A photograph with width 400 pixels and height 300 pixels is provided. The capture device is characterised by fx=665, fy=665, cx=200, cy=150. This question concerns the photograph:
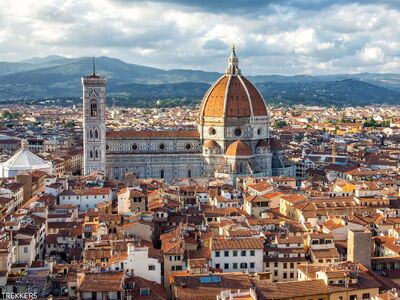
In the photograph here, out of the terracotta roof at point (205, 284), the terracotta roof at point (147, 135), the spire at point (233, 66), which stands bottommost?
the terracotta roof at point (205, 284)

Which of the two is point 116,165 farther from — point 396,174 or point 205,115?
point 396,174

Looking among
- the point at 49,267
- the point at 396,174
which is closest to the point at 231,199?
the point at 49,267

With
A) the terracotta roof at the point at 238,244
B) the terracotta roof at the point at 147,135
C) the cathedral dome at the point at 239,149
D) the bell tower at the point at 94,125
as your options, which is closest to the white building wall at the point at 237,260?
the terracotta roof at the point at 238,244

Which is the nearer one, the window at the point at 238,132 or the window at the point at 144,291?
the window at the point at 144,291

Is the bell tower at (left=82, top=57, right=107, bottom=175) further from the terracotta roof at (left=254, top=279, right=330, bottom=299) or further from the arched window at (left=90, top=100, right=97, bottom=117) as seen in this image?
the terracotta roof at (left=254, top=279, right=330, bottom=299)

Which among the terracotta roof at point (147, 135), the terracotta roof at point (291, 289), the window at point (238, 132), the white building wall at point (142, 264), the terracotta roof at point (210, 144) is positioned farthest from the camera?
the window at point (238, 132)

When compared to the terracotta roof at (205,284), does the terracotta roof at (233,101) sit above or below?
above

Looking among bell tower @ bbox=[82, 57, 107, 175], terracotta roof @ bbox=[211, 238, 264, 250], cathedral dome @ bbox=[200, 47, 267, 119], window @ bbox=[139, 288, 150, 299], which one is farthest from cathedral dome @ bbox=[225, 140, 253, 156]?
window @ bbox=[139, 288, 150, 299]

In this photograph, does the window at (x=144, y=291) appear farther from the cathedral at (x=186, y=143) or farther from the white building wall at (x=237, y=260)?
the cathedral at (x=186, y=143)
